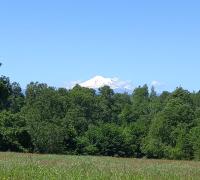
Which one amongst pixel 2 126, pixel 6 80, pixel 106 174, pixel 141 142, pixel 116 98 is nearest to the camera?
pixel 106 174

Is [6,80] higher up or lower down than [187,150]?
higher up

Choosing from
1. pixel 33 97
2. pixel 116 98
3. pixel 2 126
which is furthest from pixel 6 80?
pixel 116 98

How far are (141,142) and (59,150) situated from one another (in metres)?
14.3

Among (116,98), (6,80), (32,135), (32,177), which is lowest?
(32,177)

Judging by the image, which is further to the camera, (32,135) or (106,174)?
(32,135)

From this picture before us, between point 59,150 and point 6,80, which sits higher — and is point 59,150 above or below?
below

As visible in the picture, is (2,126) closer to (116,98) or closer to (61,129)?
(61,129)

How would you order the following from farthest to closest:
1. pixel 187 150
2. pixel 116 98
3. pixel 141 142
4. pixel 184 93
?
pixel 116 98, pixel 184 93, pixel 141 142, pixel 187 150

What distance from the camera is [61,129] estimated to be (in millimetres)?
81500

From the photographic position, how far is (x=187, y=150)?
77625 millimetres

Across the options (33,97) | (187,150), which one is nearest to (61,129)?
(187,150)

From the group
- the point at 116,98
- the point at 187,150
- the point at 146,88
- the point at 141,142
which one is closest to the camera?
the point at 187,150

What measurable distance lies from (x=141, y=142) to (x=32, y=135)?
17.6 m

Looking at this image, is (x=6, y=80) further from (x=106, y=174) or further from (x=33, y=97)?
(x=33, y=97)
